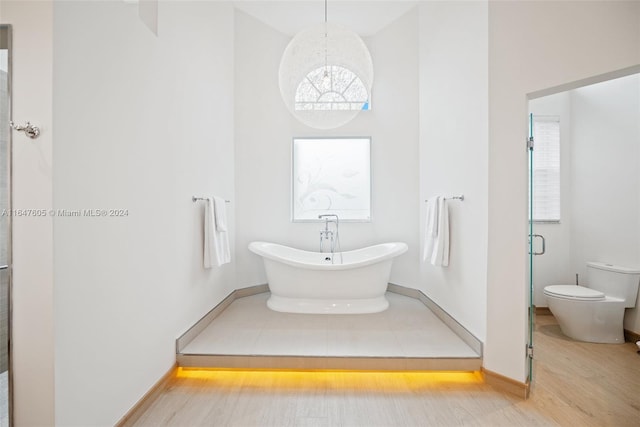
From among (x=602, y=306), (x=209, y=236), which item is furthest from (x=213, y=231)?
(x=602, y=306)

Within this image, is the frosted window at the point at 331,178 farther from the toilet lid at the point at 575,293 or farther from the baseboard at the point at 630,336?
the baseboard at the point at 630,336

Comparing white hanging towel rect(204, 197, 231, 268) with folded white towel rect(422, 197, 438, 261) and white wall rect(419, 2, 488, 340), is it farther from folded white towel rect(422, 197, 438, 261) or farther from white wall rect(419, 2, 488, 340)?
white wall rect(419, 2, 488, 340)

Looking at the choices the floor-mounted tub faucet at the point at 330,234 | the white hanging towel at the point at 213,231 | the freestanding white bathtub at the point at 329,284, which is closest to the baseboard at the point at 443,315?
the freestanding white bathtub at the point at 329,284

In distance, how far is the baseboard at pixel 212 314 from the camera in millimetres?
2457

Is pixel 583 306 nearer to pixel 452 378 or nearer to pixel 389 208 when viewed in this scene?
pixel 452 378

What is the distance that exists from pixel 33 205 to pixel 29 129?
32cm

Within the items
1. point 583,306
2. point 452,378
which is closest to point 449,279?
point 452,378

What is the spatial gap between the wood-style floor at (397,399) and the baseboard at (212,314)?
0.24m

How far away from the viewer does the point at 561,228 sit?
3.59 meters

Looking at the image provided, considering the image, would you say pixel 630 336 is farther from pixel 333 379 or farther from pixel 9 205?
pixel 9 205

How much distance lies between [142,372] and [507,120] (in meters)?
2.81

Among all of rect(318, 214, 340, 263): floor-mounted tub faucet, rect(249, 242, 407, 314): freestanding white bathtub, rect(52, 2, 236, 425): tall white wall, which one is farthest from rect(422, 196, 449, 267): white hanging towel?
rect(52, 2, 236, 425): tall white wall

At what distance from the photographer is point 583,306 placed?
2.88 meters

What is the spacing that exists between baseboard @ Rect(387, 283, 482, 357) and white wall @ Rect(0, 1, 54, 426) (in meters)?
2.50
